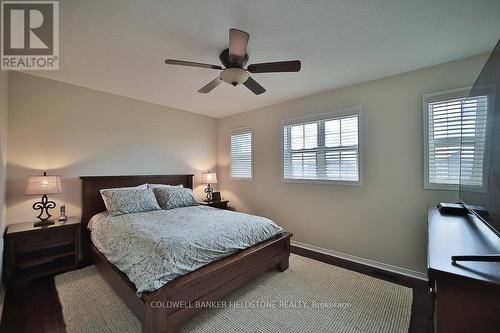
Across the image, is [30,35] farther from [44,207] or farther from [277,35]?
[277,35]

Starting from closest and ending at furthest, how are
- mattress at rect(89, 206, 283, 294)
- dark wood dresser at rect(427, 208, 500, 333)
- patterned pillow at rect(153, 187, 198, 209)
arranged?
dark wood dresser at rect(427, 208, 500, 333)
mattress at rect(89, 206, 283, 294)
patterned pillow at rect(153, 187, 198, 209)

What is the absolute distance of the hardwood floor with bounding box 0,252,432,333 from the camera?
174cm

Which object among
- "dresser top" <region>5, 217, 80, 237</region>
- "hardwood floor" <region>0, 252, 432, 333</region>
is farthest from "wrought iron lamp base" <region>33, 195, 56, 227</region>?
"hardwood floor" <region>0, 252, 432, 333</region>

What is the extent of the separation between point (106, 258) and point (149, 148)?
81.4 inches

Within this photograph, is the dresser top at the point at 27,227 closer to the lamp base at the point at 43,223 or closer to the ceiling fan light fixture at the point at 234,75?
the lamp base at the point at 43,223

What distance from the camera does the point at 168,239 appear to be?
6.11 ft

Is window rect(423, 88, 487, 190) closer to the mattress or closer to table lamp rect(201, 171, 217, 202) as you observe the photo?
the mattress

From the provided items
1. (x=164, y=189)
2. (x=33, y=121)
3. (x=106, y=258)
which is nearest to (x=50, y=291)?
(x=106, y=258)

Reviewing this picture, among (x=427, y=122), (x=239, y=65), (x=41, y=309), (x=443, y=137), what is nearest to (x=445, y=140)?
(x=443, y=137)

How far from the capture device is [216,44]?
2.02 m

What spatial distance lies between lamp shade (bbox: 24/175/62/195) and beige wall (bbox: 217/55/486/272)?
10.4 ft

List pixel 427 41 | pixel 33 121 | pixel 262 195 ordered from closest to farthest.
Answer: pixel 427 41 < pixel 33 121 < pixel 262 195

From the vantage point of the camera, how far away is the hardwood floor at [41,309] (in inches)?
68.4

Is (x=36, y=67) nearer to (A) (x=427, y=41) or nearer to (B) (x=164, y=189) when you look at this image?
(B) (x=164, y=189)
